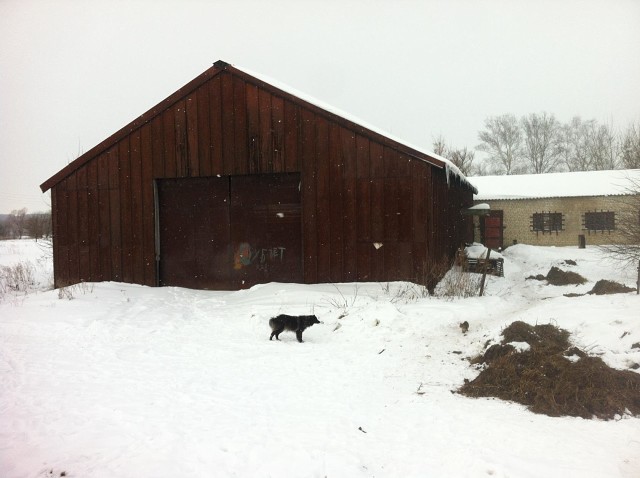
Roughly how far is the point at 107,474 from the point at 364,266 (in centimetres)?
821

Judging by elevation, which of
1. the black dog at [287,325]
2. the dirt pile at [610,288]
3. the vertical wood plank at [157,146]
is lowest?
the black dog at [287,325]

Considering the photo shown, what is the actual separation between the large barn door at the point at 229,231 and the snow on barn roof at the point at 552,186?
1981cm

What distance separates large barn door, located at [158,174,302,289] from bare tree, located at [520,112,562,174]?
51146 millimetres

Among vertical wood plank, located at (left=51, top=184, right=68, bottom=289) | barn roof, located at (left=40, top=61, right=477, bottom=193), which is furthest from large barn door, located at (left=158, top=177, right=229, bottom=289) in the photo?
vertical wood plank, located at (left=51, top=184, right=68, bottom=289)

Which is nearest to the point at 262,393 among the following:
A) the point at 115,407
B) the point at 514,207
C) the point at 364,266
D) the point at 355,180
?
the point at 115,407

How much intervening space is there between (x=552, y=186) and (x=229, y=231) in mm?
24957

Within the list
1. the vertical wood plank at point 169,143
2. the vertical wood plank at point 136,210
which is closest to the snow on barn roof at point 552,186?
the vertical wood plank at point 169,143

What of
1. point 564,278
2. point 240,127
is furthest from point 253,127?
point 564,278

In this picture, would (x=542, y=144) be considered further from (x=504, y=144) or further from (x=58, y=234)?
(x=58, y=234)

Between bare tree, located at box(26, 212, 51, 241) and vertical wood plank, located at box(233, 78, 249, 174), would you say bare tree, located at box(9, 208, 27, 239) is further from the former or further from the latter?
vertical wood plank, located at box(233, 78, 249, 174)

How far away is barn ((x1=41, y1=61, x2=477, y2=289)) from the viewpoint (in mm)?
10734

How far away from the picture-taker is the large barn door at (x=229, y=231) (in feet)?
38.0

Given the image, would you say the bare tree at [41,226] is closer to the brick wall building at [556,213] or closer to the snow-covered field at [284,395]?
the snow-covered field at [284,395]

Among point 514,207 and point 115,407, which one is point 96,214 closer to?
point 115,407
